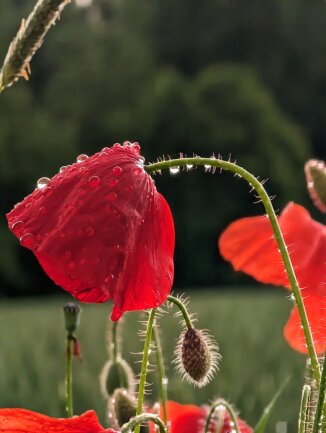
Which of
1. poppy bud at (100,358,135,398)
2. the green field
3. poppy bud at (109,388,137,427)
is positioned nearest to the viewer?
poppy bud at (109,388,137,427)

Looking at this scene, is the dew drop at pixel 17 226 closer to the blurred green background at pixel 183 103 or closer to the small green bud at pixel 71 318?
the small green bud at pixel 71 318

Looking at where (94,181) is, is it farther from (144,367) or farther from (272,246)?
(272,246)

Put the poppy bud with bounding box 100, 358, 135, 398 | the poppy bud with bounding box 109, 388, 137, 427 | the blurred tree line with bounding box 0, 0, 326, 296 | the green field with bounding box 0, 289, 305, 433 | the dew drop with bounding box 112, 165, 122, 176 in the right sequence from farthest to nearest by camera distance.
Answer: the blurred tree line with bounding box 0, 0, 326, 296, the green field with bounding box 0, 289, 305, 433, the poppy bud with bounding box 100, 358, 135, 398, the poppy bud with bounding box 109, 388, 137, 427, the dew drop with bounding box 112, 165, 122, 176

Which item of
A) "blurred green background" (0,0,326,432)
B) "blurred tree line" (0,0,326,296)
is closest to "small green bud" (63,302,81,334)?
"blurred green background" (0,0,326,432)

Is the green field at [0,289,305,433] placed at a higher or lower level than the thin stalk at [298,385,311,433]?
lower

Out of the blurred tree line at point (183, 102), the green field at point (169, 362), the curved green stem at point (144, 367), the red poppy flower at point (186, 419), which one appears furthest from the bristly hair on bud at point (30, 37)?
the blurred tree line at point (183, 102)

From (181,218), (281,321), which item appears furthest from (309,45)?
(281,321)

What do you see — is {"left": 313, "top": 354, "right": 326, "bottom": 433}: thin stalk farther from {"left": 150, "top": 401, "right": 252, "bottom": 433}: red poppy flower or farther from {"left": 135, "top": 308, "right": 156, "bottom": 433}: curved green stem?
{"left": 150, "top": 401, "right": 252, "bottom": 433}: red poppy flower
